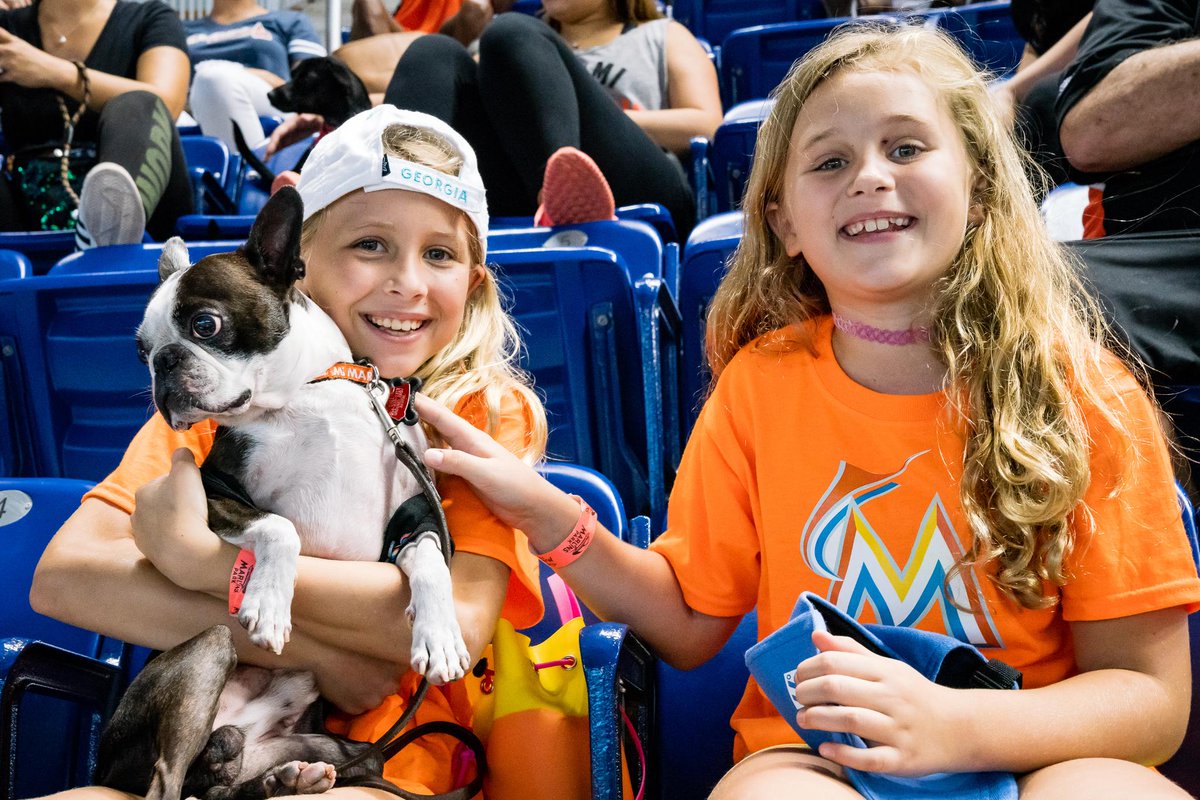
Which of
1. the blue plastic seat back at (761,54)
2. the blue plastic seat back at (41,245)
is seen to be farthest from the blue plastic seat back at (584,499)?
the blue plastic seat back at (761,54)

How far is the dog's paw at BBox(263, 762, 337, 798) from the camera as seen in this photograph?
53.1 inches

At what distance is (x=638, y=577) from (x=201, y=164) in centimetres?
370

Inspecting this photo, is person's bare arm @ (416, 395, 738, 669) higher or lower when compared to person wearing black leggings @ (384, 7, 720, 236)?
lower

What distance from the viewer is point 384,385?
1.58 meters

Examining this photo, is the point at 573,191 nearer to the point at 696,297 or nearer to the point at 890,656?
the point at 696,297

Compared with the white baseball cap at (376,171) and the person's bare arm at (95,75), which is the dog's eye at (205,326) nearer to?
the white baseball cap at (376,171)

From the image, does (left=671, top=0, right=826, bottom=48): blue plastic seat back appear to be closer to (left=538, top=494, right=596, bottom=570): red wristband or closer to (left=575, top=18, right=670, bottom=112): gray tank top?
(left=575, top=18, right=670, bottom=112): gray tank top

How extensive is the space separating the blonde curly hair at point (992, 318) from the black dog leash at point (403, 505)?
56 cm

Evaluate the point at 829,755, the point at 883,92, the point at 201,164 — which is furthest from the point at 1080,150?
the point at 201,164

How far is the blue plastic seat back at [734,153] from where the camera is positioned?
3.49 m

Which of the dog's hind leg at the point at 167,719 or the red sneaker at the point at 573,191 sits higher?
the red sneaker at the point at 573,191

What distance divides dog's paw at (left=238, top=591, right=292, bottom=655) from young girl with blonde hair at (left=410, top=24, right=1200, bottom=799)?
0.30m

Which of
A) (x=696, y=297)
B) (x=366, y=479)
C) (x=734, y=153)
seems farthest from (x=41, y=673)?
(x=734, y=153)

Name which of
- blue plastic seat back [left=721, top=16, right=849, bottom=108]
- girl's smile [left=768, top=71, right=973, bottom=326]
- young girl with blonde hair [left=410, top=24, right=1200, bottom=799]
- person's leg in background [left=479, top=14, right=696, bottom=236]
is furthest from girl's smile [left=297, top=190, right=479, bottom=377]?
blue plastic seat back [left=721, top=16, right=849, bottom=108]
